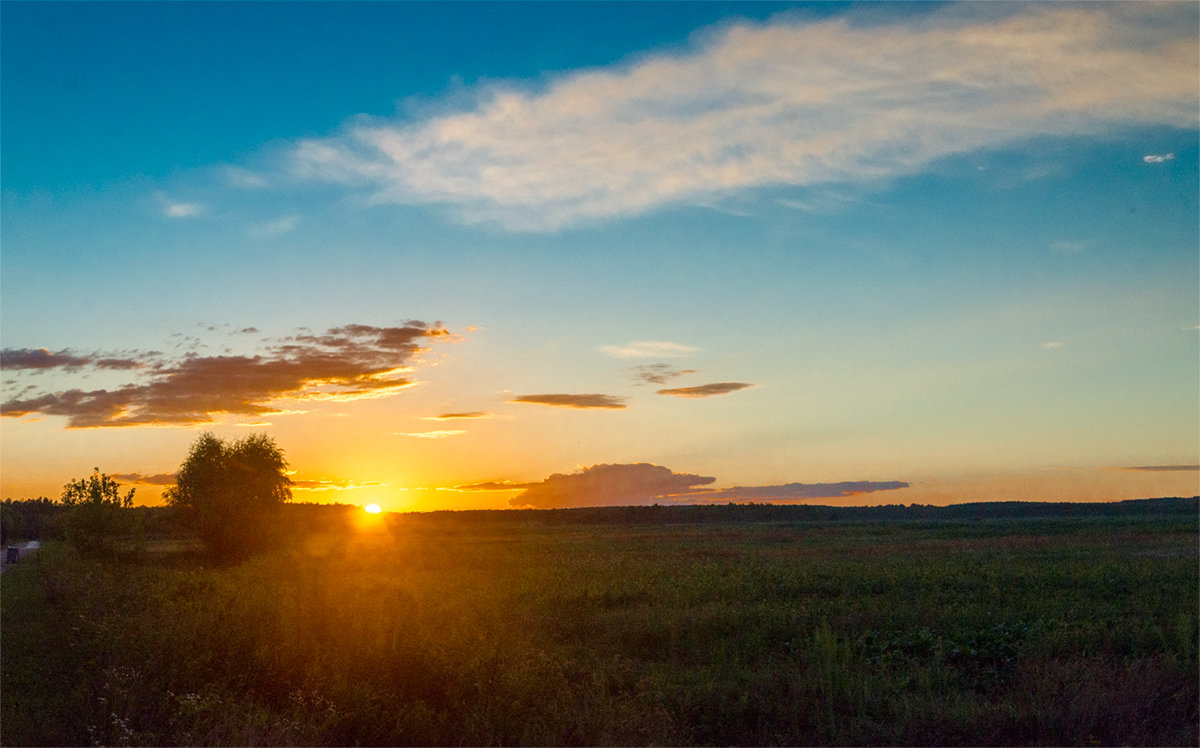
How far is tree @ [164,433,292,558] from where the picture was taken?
171 feet

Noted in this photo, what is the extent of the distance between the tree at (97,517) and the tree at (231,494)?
354 centimetres

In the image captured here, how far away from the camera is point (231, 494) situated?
5278 cm

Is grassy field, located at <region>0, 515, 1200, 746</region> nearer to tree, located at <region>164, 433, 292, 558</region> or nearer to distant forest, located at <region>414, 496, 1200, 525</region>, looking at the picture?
tree, located at <region>164, 433, 292, 558</region>

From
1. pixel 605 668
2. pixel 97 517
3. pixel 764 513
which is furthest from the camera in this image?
pixel 764 513

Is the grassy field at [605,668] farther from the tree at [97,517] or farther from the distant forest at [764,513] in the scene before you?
the distant forest at [764,513]

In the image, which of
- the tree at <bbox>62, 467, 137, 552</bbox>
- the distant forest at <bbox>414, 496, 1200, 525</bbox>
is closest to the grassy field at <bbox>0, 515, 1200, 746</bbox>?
the tree at <bbox>62, 467, 137, 552</bbox>

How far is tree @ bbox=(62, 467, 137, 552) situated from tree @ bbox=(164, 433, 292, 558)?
3542mm

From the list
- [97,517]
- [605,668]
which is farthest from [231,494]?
[605,668]

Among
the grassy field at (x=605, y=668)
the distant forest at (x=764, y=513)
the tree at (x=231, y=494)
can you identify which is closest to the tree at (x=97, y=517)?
the tree at (x=231, y=494)

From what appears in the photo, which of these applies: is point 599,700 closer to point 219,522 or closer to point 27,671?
point 27,671

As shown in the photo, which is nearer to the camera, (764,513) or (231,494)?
→ (231,494)

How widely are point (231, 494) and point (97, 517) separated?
753 cm

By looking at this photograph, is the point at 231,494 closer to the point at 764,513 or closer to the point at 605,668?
the point at 605,668

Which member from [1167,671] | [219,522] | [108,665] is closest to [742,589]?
[1167,671]
